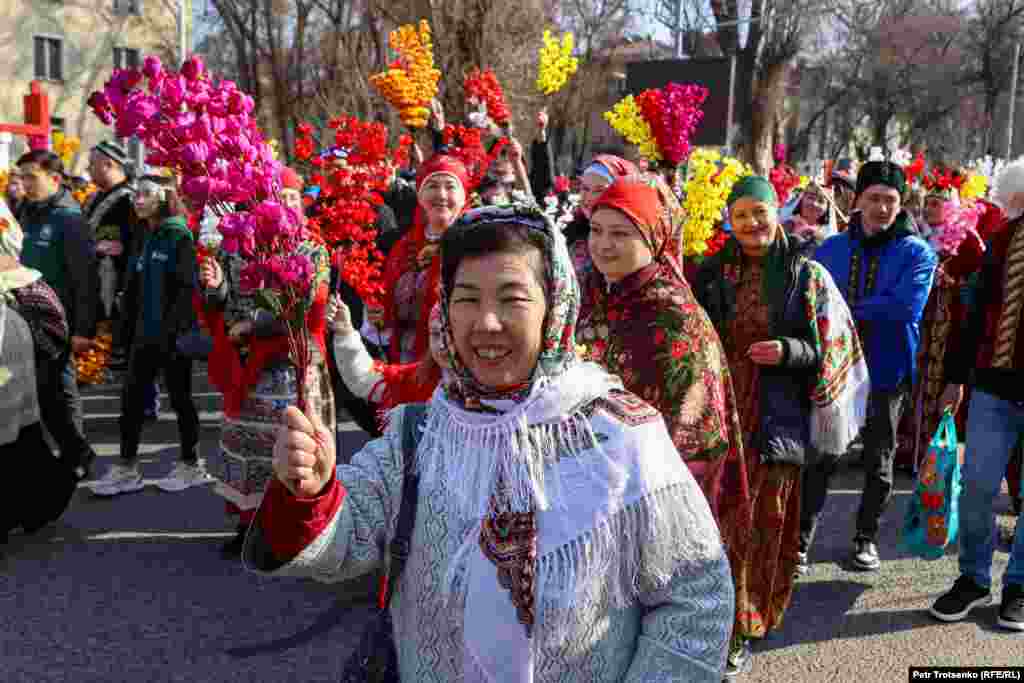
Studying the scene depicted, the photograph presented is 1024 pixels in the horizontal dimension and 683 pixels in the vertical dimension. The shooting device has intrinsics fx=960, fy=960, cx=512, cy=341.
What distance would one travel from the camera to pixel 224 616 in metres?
4.20

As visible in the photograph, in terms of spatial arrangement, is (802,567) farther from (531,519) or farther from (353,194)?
(531,519)

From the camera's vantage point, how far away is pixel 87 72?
39.6 metres

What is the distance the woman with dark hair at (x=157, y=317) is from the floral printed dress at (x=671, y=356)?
11.3 feet

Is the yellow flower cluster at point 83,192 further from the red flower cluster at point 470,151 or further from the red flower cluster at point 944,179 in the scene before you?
the red flower cluster at point 944,179

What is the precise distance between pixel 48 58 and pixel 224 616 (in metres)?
40.4

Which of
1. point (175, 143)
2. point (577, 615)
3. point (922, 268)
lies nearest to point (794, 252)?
point (922, 268)

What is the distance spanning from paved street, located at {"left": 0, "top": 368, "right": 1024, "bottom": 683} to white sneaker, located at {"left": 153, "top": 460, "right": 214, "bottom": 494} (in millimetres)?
449

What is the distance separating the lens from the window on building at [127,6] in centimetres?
3932

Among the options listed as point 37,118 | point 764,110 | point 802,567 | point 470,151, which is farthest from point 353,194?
point 764,110

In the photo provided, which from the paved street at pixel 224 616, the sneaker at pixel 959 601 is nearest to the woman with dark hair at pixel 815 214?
the paved street at pixel 224 616

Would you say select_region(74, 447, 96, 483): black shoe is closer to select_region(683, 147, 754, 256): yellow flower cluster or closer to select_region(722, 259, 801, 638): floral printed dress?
select_region(683, 147, 754, 256): yellow flower cluster

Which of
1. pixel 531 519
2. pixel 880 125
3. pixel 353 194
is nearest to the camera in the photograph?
pixel 531 519

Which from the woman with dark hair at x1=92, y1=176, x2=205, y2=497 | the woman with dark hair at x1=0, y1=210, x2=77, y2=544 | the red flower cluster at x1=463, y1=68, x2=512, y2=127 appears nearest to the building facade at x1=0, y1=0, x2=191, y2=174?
the woman with dark hair at x1=92, y1=176, x2=205, y2=497

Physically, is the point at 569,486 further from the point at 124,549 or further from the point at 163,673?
the point at 124,549
